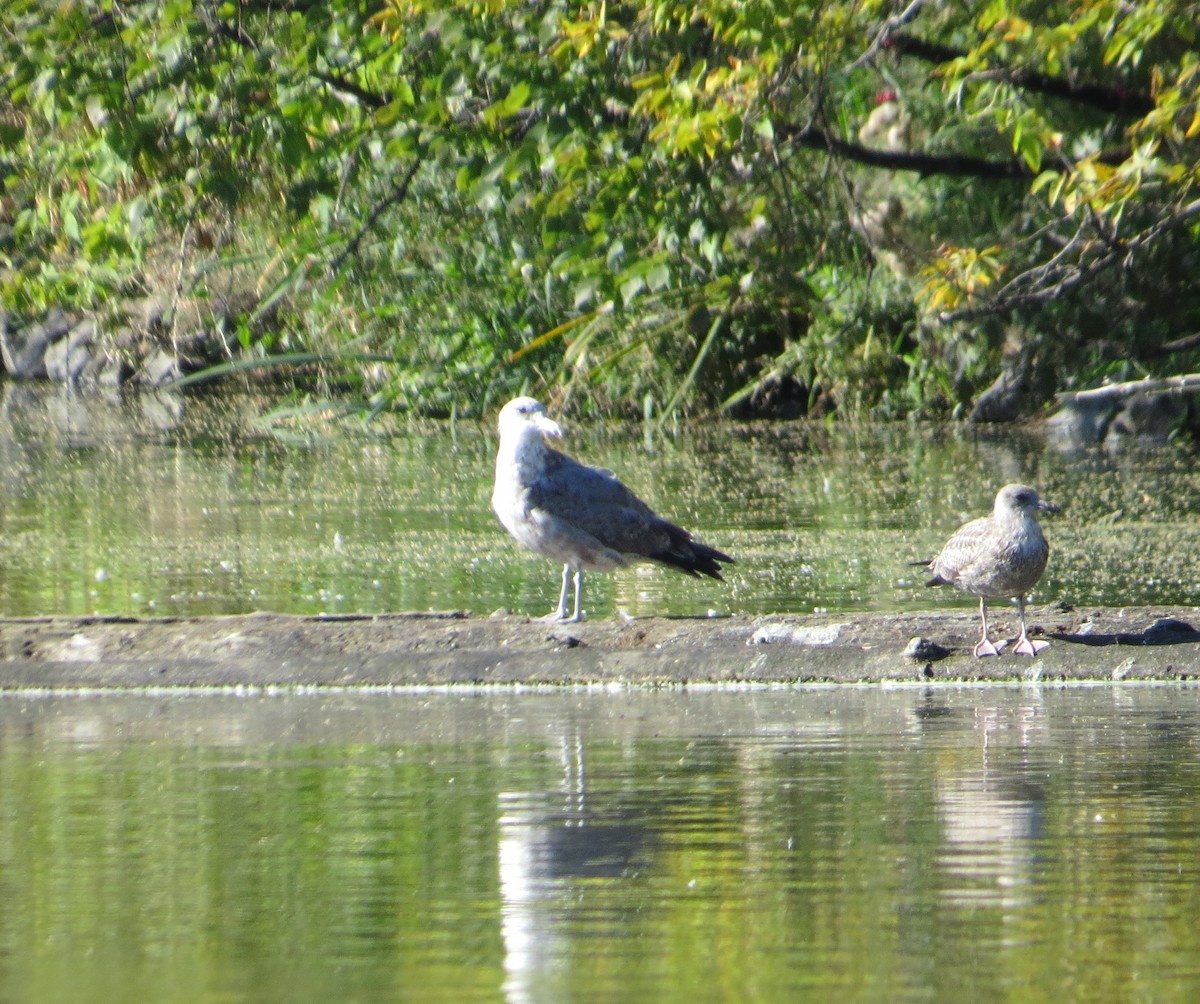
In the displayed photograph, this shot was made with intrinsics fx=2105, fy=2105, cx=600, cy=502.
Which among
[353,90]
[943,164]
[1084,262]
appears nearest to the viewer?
[353,90]

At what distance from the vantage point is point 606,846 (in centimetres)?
406

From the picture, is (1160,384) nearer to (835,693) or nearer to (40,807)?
(835,693)

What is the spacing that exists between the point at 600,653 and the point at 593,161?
4189 mm

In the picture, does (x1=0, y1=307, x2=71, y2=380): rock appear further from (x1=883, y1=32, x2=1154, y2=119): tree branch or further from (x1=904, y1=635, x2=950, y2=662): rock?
(x1=904, y1=635, x2=950, y2=662): rock

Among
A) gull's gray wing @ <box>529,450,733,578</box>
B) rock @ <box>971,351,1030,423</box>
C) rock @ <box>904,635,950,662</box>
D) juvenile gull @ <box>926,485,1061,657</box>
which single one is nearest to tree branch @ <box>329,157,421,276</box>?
gull's gray wing @ <box>529,450,733,578</box>

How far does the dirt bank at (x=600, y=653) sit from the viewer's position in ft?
18.9

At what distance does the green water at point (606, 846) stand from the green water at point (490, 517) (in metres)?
2.16

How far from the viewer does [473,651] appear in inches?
232

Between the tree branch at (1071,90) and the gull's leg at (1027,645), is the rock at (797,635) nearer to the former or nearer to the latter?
the gull's leg at (1027,645)

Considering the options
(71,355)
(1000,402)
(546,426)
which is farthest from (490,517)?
(71,355)

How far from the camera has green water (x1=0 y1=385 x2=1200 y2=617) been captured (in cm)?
830

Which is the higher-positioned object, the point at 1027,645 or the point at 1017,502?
the point at 1017,502

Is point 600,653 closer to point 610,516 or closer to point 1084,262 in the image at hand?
point 610,516

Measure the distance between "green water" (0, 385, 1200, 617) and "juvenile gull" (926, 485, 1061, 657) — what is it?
3.87ft
